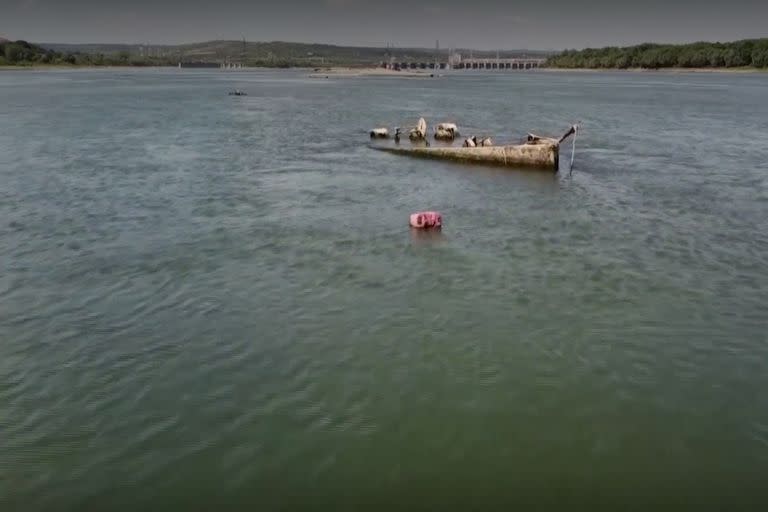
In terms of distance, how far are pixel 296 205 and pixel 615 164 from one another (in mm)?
23591

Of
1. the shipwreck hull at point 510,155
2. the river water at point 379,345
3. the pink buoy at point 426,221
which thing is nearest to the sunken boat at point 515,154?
the shipwreck hull at point 510,155

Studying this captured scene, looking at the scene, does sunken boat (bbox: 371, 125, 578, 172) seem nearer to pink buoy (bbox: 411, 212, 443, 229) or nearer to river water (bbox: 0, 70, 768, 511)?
river water (bbox: 0, 70, 768, 511)

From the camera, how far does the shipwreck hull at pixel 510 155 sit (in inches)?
1576

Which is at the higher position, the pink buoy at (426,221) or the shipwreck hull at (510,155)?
the shipwreck hull at (510,155)

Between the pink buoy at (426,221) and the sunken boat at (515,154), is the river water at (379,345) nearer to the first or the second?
the pink buoy at (426,221)

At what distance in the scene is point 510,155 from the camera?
41.4 m

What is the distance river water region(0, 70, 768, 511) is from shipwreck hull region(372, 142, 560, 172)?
12.5 ft

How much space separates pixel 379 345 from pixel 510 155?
27.3 metres

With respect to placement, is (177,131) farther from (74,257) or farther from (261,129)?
(74,257)

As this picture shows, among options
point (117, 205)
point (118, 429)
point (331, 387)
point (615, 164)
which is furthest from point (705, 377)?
point (615, 164)

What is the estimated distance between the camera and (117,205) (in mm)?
31438

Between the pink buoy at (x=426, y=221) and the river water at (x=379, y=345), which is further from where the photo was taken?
the pink buoy at (x=426, y=221)

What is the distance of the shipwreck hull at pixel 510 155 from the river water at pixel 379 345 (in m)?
3.82

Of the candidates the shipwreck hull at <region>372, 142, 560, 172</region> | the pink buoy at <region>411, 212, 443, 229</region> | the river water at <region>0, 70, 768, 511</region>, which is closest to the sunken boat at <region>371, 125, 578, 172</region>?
the shipwreck hull at <region>372, 142, 560, 172</region>
